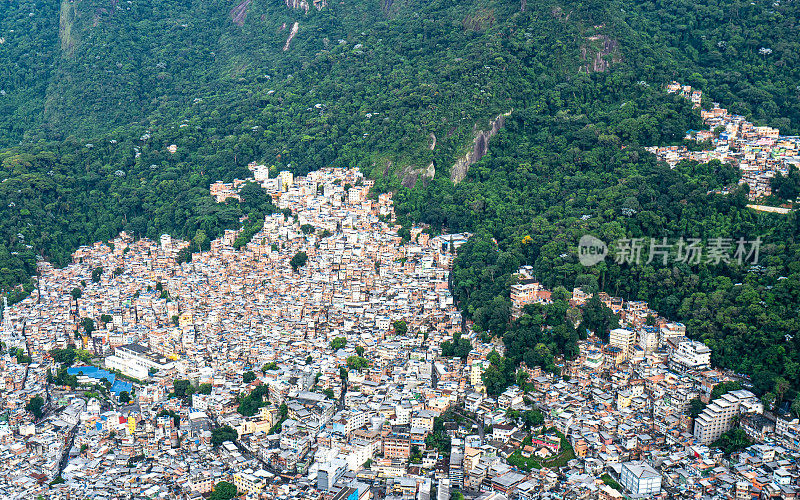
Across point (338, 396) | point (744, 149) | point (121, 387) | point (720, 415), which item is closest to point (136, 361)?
point (121, 387)

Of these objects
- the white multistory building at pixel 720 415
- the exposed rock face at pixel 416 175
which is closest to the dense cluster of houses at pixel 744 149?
the exposed rock face at pixel 416 175

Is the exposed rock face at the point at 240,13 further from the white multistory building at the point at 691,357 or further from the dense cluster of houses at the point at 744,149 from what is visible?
the white multistory building at the point at 691,357

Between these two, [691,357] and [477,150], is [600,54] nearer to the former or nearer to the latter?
[477,150]

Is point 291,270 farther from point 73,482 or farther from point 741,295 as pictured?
point 741,295

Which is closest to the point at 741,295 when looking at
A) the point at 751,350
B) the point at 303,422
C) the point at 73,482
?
the point at 751,350

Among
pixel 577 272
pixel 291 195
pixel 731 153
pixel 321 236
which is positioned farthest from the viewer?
pixel 291 195

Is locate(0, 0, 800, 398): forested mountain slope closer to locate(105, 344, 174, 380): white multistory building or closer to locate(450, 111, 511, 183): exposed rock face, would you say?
locate(450, 111, 511, 183): exposed rock face
